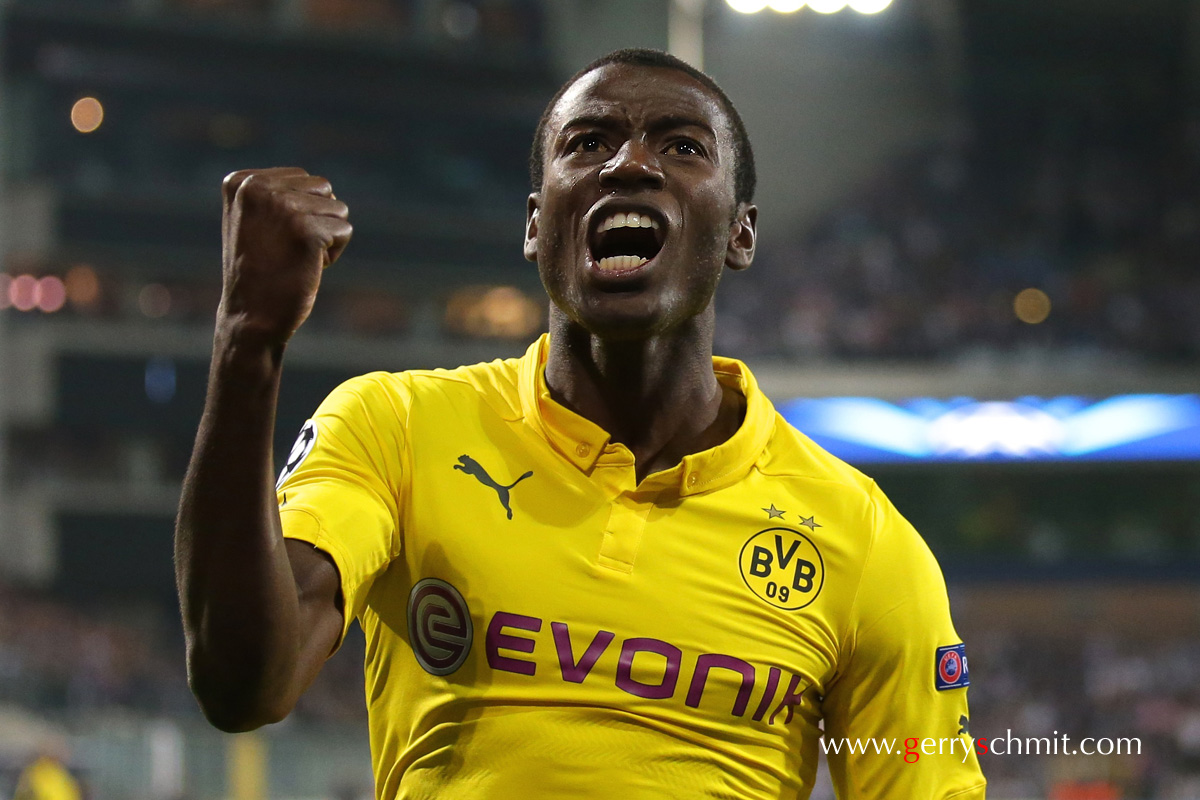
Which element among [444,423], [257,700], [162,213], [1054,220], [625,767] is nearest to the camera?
[257,700]

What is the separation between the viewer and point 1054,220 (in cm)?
2284

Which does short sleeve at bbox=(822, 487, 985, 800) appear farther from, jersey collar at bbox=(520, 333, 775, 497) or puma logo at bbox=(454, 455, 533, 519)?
puma logo at bbox=(454, 455, 533, 519)

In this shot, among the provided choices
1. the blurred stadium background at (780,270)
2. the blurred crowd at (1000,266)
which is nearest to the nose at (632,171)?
the blurred stadium background at (780,270)

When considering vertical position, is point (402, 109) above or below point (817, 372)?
above

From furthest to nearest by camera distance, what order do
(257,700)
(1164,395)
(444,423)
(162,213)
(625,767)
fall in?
(162,213) → (1164,395) → (444,423) → (625,767) → (257,700)

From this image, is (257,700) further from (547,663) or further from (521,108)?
(521,108)

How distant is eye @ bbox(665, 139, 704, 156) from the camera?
2.22 meters

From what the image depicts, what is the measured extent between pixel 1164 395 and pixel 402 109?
579 inches

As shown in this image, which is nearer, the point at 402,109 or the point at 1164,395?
the point at 1164,395

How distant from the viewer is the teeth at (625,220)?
2125 millimetres

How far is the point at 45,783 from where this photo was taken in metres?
10.7

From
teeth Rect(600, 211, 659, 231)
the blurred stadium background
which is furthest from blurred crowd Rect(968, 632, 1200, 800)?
teeth Rect(600, 211, 659, 231)

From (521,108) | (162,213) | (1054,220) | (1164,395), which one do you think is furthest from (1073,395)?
(162,213)

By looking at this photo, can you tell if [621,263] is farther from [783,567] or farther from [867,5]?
[867,5]
